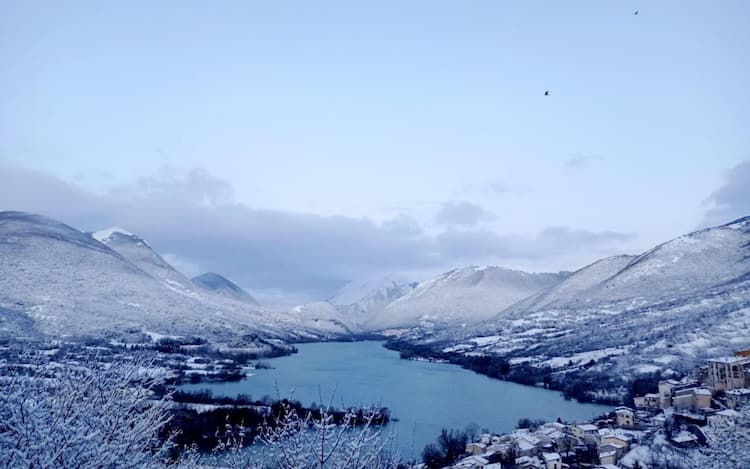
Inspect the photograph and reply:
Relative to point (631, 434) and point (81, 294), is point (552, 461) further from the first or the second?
point (81, 294)

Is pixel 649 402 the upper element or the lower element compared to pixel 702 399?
lower

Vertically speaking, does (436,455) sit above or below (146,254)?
below

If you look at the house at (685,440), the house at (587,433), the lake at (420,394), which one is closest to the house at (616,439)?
the house at (587,433)

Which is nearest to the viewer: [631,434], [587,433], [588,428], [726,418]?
[726,418]

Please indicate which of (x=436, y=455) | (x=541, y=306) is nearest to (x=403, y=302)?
(x=541, y=306)

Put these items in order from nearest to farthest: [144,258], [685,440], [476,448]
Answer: [685,440], [476,448], [144,258]

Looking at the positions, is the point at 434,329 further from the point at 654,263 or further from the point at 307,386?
the point at 307,386

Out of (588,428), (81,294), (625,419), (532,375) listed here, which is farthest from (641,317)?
(81,294)
